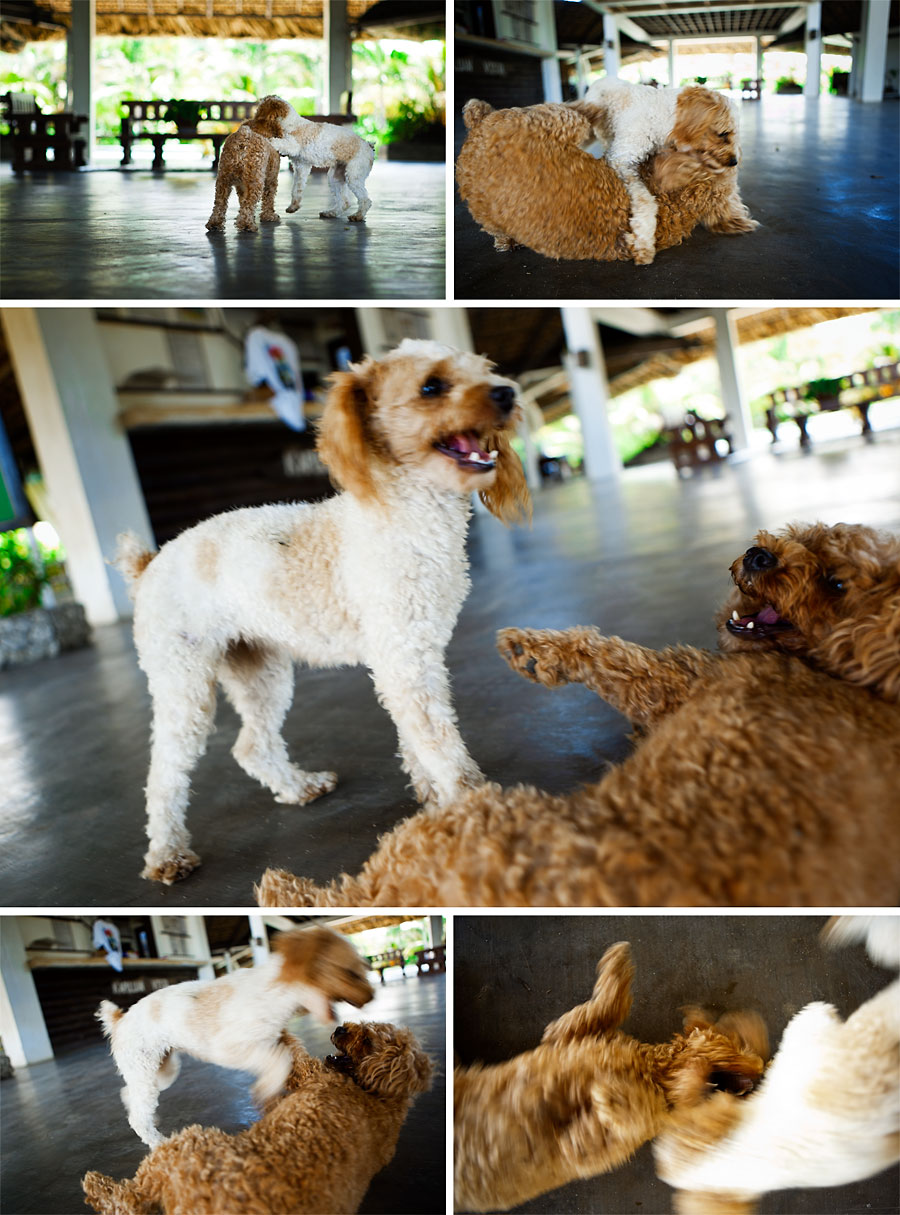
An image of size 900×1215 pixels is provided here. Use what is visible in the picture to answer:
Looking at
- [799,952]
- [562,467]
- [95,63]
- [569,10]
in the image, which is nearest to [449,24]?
[569,10]

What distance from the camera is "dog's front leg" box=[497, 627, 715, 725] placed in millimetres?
1470

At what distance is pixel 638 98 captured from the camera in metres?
1.74

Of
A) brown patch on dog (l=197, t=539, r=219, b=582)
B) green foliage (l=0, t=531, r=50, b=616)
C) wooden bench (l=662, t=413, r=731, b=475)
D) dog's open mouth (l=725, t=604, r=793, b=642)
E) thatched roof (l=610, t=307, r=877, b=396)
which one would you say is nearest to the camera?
dog's open mouth (l=725, t=604, r=793, b=642)

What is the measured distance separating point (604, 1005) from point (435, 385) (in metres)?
1.15

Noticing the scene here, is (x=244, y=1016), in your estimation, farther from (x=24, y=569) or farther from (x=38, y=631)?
(x=24, y=569)

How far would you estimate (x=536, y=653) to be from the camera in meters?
1.51

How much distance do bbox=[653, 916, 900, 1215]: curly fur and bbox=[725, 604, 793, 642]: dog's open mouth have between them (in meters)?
0.53

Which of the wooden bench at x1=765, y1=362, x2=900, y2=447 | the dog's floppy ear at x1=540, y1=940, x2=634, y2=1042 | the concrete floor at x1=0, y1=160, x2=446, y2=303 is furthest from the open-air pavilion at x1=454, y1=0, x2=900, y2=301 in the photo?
the dog's floppy ear at x1=540, y1=940, x2=634, y2=1042

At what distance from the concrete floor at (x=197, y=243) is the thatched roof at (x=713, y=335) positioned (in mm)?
1007

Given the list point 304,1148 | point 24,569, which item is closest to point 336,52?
point 304,1148

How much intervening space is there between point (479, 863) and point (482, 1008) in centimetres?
47

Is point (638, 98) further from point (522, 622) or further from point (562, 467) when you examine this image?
point (562, 467)

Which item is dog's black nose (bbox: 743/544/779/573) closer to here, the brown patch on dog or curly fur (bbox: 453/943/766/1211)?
curly fur (bbox: 453/943/766/1211)

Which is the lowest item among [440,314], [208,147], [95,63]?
[440,314]
